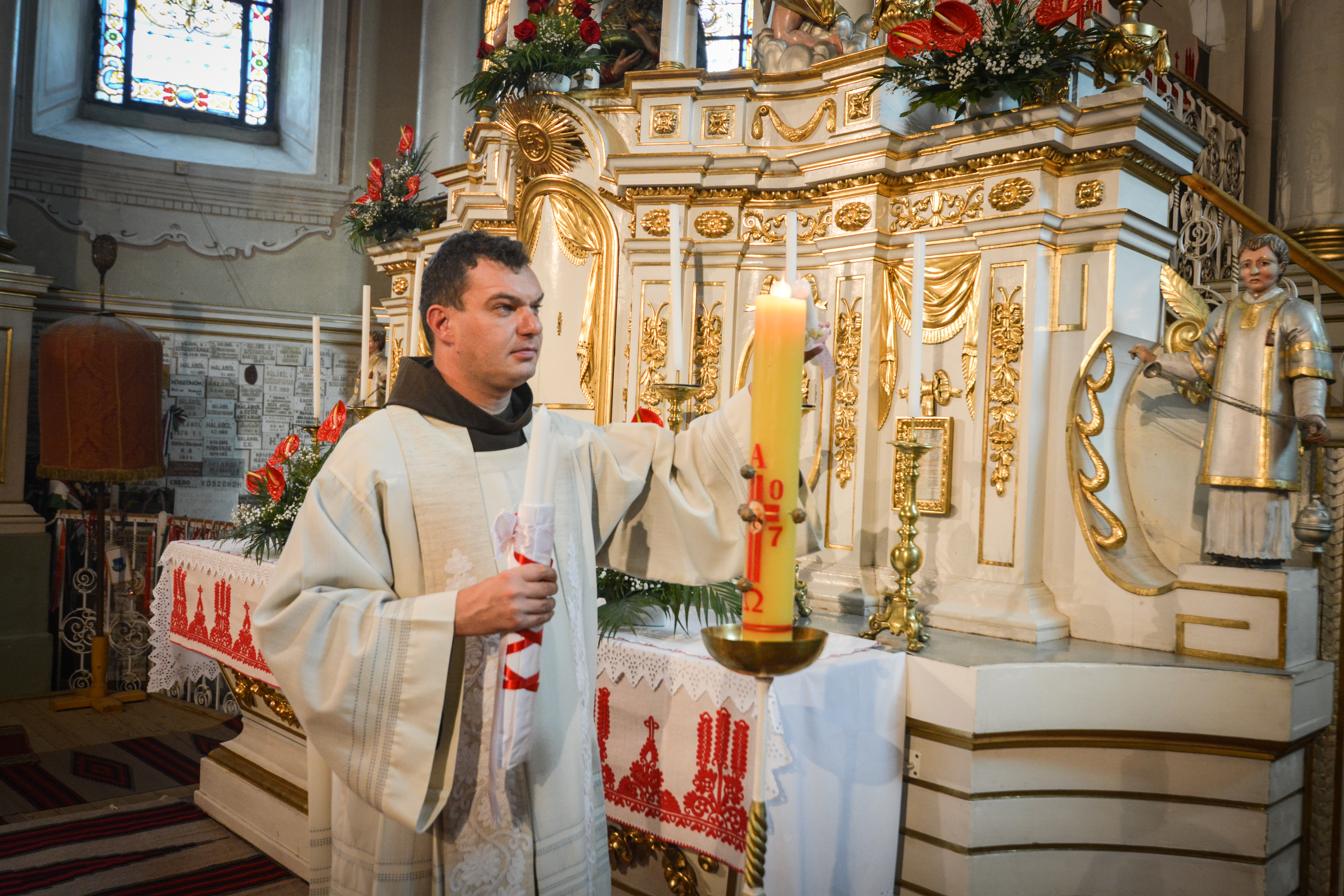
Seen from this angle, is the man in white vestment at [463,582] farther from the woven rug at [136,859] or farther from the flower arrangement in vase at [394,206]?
the flower arrangement in vase at [394,206]

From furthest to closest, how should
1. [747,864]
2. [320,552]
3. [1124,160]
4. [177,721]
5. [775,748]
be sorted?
[177,721], [1124,160], [775,748], [320,552], [747,864]

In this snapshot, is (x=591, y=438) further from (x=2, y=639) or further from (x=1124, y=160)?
(x=2, y=639)

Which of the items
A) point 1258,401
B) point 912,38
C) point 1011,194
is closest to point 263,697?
point 1011,194

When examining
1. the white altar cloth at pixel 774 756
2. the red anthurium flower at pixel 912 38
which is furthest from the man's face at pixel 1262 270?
the white altar cloth at pixel 774 756

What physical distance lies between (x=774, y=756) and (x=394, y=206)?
16.0 feet

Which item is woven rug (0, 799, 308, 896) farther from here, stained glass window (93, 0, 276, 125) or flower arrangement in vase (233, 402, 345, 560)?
stained glass window (93, 0, 276, 125)

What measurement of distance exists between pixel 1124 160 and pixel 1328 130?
3634 mm

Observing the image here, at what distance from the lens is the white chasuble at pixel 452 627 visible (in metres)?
1.66

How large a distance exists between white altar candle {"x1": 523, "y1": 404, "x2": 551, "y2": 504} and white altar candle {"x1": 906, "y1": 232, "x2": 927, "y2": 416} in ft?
5.29

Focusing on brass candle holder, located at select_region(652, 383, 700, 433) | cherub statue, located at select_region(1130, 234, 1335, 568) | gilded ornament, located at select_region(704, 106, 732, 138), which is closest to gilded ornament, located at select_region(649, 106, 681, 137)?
gilded ornament, located at select_region(704, 106, 732, 138)

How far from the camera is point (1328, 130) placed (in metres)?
5.79

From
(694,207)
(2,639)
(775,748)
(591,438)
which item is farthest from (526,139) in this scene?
(2,639)

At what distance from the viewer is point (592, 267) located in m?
4.42

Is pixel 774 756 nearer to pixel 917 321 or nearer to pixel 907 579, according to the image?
pixel 907 579
